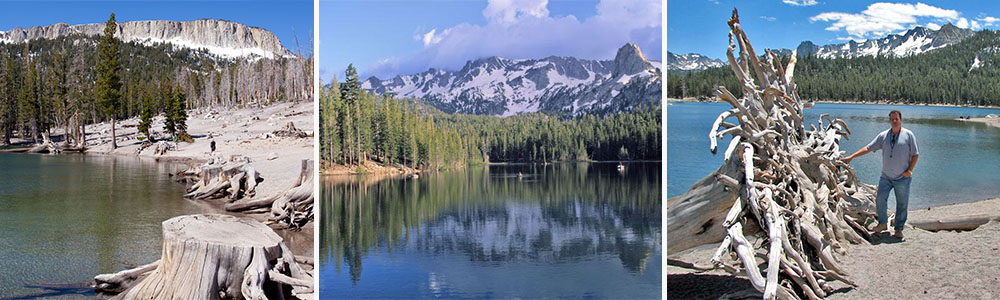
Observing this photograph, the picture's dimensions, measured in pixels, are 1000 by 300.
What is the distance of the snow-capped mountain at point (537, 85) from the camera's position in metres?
11.2

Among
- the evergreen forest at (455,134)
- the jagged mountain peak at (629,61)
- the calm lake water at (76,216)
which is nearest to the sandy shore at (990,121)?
the jagged mountain peak at (629,61)

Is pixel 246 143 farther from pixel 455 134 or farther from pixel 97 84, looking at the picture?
pixel 455 134

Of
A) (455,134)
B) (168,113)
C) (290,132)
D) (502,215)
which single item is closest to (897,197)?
(290,132)

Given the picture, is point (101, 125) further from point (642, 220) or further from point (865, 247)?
point (642, 220)

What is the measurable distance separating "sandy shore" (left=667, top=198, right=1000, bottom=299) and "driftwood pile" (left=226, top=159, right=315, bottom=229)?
312 centimetres

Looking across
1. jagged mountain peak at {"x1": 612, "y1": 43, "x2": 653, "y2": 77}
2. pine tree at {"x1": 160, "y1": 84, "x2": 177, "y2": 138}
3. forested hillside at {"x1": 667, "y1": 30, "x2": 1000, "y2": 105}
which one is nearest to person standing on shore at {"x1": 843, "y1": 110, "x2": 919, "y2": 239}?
forested hillside at {"x1": 667, "y1": 30, "x2": 1000, "y2": 105}

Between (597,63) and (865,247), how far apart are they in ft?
25.1

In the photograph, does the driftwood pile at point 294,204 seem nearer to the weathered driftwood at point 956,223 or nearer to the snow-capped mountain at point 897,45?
the snow-capped mountain at point 897,45

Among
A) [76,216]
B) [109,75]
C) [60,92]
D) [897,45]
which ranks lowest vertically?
A: [76,216]

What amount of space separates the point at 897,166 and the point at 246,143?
5.04m

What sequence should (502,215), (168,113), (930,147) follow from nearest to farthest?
(930,147), (168,113), (502,215)

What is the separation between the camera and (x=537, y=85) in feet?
40.1

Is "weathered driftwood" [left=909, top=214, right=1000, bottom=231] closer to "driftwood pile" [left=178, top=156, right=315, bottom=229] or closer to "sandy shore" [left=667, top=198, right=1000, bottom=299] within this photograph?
"sandy shore" [left=667, top=198, right=1000, bottom=299]

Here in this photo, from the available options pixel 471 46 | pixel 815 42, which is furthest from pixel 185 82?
pixel 815 42
